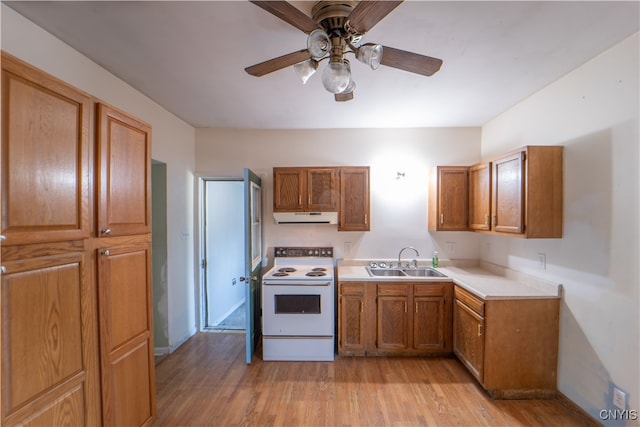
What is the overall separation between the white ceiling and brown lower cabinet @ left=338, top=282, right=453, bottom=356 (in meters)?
1.91

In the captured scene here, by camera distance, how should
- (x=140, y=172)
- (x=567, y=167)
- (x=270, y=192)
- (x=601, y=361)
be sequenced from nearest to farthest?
(x=140, y=172) < (x=601, y=361) < (x=567, y=167) < (x=270, y=192)

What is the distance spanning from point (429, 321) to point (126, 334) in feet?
8.71

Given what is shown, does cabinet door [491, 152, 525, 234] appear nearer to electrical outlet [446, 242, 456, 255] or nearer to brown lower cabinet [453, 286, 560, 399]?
brown lower cabinet [453, 286, 560, 399]

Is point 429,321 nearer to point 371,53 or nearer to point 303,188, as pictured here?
point 303,188

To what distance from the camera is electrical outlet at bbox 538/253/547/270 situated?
91.2 inches

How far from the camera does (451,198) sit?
3094 millimetres

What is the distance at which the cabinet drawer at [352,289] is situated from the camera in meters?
2.83

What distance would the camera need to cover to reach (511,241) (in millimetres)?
2760

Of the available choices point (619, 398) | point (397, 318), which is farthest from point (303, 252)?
point (619, 398)

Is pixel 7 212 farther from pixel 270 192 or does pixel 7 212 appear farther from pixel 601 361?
pixel 601 361

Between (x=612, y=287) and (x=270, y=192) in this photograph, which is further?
(x=270, y=192)

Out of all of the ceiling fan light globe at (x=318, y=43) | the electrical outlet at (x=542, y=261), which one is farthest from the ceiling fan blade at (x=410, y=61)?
the electrical outlet at (x=542, y=261)

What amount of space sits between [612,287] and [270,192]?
3174 millimetres

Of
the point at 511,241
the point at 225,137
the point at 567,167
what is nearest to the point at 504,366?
the point at 511,241
